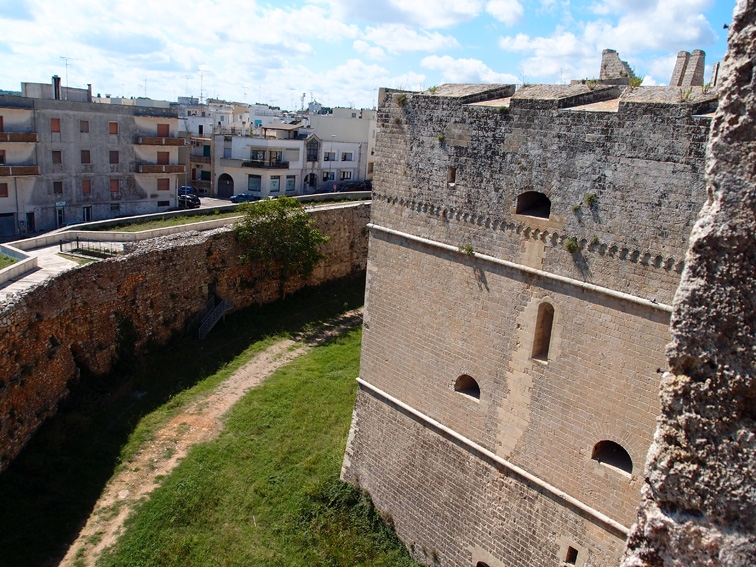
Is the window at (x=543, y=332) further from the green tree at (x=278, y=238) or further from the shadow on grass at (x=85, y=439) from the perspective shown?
the green tree at (x=278, y=238)

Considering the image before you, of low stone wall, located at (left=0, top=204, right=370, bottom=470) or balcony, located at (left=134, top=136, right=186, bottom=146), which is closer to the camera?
low stone wall, located at (left=0, top=204, right=370, bottom=470)

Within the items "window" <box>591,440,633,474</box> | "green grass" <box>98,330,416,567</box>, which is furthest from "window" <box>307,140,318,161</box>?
"window" <box>591,440,633,474</box>

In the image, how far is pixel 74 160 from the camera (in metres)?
34.6

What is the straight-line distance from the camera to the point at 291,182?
47.9m

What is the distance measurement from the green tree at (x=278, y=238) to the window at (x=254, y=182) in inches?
776

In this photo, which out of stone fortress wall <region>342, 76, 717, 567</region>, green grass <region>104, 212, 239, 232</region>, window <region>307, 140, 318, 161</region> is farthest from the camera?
window <region>307, 140, 318, 161</region>

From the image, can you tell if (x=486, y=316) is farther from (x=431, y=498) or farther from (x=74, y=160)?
(x=74, y=160)

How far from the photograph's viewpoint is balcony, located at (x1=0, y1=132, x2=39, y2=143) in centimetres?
3094

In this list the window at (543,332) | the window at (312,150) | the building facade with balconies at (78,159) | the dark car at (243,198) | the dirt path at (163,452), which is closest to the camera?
the window at (543,332)

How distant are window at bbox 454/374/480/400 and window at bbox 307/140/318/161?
38743mm

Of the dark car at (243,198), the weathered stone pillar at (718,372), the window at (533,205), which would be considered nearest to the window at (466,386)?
the window at (533,205)

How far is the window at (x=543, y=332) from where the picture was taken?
420 inches

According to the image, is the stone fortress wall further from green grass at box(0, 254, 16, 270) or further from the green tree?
green grass at box(0, 254, 16, 270)

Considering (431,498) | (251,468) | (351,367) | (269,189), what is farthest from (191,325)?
(269,189)
